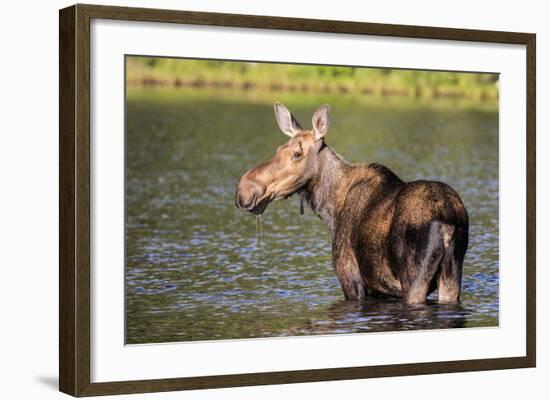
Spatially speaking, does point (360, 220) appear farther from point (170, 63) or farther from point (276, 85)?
point (170, 63)

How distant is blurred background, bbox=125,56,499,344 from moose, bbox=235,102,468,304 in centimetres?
11

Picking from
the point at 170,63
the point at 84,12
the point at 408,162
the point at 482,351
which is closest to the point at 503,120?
the point at 408,162

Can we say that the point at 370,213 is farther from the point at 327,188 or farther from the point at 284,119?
the point at 284,119

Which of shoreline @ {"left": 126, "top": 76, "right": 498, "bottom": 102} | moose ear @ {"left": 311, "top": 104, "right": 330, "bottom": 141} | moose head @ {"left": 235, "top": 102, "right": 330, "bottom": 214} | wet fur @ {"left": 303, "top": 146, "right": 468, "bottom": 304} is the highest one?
shoreline @ {"left": 126, "top": 76, "right": 498, "bottom": 102}

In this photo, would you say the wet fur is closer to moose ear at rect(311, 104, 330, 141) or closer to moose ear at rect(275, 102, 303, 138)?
moose ear at rect(311, 104, 330, 141)

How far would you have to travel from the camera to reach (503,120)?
12.9 meters

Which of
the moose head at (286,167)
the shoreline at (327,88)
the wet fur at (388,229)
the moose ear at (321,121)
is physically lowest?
the wet fur at (388,229)

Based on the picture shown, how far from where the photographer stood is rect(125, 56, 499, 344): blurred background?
458 inches

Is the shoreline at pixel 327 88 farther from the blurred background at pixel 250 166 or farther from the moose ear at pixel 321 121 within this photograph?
the moose ear at pixel 321 121

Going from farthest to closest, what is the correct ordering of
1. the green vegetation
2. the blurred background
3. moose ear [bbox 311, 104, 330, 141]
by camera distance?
moose ear [bbox 311, 104, 330, 141] → the blurred background → the green vegetation

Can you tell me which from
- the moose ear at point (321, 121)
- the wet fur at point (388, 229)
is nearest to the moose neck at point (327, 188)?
the wet fur at point (388, 229)

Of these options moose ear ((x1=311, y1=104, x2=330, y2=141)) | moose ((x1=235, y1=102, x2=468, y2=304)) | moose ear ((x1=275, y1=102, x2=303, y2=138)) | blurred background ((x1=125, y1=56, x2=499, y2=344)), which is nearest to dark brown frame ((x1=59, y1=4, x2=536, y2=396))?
blurred background ((x1=125, y1=56, x2=499, y2=344))

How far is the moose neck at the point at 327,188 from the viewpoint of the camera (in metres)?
12.5

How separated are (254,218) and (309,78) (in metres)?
1.18
